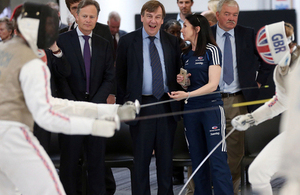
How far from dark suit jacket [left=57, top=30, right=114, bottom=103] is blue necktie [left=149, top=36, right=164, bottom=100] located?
0.38 meters

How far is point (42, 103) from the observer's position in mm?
1809

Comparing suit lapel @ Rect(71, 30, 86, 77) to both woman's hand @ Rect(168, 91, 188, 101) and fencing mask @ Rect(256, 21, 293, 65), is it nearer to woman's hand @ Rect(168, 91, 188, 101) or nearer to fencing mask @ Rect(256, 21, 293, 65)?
woman's hand @ Rect(168, 91, 188, 101)

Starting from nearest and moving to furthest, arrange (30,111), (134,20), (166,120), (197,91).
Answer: (30,111) < (197,91) < (166,120) < (134,20)

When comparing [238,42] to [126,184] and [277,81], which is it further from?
[126,184]

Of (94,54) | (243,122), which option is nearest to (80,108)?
(94,54)

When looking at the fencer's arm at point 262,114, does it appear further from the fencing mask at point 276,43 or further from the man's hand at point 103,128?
the man's hand at point 103,128

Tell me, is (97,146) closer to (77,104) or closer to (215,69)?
(77,104)

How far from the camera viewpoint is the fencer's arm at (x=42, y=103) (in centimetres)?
181

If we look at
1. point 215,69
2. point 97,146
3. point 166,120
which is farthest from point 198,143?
point 97,146

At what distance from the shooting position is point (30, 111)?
1.92m

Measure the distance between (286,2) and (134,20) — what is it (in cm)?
291

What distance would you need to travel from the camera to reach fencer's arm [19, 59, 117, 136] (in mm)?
1812

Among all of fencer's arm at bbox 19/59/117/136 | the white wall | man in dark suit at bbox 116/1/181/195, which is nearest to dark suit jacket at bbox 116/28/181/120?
man in dark suit at bbox 116/1/181/195

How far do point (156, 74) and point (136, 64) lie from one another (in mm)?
181
